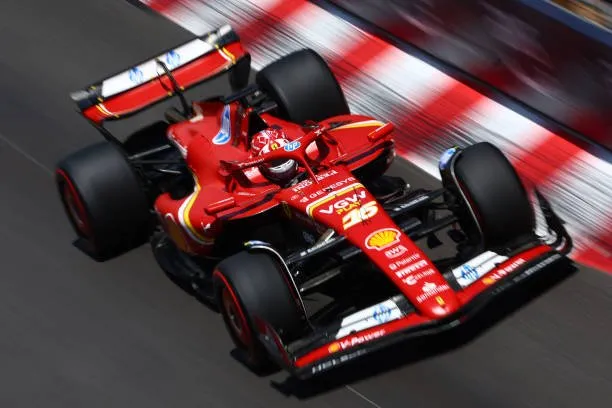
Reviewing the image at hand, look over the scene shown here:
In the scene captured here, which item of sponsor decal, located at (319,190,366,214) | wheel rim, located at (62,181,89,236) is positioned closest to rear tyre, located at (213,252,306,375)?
sponsor decal, located at (319,190,366,214)

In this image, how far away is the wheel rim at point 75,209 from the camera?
8172mm

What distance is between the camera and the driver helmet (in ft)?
25.6

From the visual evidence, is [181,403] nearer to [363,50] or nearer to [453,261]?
[453,261]

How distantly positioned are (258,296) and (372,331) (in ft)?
2.15

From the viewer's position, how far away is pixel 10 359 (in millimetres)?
7609

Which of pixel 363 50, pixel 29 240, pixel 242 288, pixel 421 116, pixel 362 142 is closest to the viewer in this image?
pixel 242 288

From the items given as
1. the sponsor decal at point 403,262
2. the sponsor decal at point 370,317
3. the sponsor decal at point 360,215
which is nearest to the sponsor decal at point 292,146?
the sponsor decal at point 360,215

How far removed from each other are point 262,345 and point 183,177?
6.31 feet

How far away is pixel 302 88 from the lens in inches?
344

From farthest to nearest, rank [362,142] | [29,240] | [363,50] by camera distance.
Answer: [363,50] → [29,240] → [362,142]

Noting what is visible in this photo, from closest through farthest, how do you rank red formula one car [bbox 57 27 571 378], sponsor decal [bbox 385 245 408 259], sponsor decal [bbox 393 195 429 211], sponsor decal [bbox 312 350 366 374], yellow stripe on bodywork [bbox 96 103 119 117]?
1. sponsor decal [bbox 312 350 366 374]
2. red formula one car [bbox 57 27 571 378]
3. sponsor decal [bbox 385 245 408 259]
4. sponsor decal [bbox 393 195 429 211]
5. yellow stripe on bodywork [bbox 96 103 119 117]

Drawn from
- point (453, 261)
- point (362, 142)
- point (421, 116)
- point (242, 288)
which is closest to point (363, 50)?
point (421, 116)

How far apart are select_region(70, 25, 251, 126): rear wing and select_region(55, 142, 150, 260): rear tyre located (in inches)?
19.2

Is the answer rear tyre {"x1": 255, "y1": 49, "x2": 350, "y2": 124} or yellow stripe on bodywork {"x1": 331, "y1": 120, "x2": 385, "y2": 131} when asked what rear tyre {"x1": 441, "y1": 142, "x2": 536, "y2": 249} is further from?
rear tyre {"x1": 255, "y1": 49, "x2": 350, "y2": 124}
